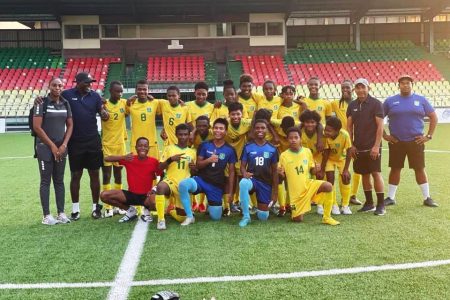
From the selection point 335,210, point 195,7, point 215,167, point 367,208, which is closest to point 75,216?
point 215,167

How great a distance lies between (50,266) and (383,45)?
33.8 metres

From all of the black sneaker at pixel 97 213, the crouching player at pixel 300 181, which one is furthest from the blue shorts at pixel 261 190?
the black sneaker at pixel 97 213

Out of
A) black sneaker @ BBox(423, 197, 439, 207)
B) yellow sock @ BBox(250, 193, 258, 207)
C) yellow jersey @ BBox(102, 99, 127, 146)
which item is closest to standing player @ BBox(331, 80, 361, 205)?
black sneaker @ BBox(423, 197, 439, 207)

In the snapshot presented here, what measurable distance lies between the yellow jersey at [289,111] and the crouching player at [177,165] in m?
1.54

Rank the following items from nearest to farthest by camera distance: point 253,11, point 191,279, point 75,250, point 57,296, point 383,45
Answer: point 57,296, point 191,279, point 75,250, point 253,11, point 383,45

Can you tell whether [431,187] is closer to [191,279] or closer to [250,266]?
[250,266]

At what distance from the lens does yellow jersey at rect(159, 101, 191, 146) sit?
6934mm

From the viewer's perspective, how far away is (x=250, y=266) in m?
4.09

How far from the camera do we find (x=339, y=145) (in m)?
6.31

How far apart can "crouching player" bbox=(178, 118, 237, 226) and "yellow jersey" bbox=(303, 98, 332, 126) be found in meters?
1.74

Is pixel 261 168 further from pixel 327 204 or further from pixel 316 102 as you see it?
pixel 316 102

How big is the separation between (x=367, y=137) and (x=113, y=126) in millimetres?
3556

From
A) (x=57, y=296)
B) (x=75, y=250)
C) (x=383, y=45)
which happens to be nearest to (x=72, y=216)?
(x=75, y=250)

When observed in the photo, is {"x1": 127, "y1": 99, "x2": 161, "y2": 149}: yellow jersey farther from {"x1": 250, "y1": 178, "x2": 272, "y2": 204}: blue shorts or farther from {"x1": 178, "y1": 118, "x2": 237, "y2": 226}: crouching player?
{"x1": 250, "y1": 178, "x2": 272, "y2": 204}: blue shorts
